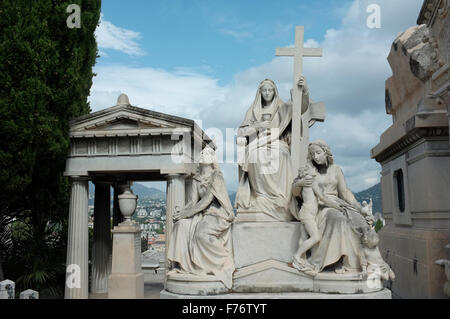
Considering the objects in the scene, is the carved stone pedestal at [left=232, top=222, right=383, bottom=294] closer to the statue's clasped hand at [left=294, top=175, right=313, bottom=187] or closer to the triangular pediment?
the statue's clasped hand at [left=294, top=175, right=313, bottom=187]

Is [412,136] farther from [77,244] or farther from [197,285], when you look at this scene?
[77,244]

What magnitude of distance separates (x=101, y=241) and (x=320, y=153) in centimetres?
1323

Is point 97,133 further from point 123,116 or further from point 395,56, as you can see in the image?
point 395,56

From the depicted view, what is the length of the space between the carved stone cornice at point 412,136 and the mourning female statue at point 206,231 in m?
5.54

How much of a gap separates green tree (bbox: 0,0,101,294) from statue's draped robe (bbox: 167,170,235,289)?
8.26 meters

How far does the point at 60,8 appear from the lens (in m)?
13.8

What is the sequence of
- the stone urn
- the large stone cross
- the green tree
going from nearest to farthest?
1. the large stone cross
2. the green tree
3. the stone urn

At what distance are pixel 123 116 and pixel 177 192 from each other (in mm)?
3351

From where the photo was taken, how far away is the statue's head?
6.43 meters

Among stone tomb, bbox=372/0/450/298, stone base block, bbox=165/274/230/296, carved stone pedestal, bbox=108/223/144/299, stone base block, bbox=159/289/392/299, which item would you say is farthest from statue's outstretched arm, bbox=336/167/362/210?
carved stone pedestal, bbox=108/223/144/299

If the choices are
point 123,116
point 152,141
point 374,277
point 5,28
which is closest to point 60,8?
point 5,28

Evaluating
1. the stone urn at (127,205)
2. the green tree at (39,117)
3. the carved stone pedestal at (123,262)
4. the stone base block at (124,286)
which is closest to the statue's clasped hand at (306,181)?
the carved stone pedestal at (123,262)
